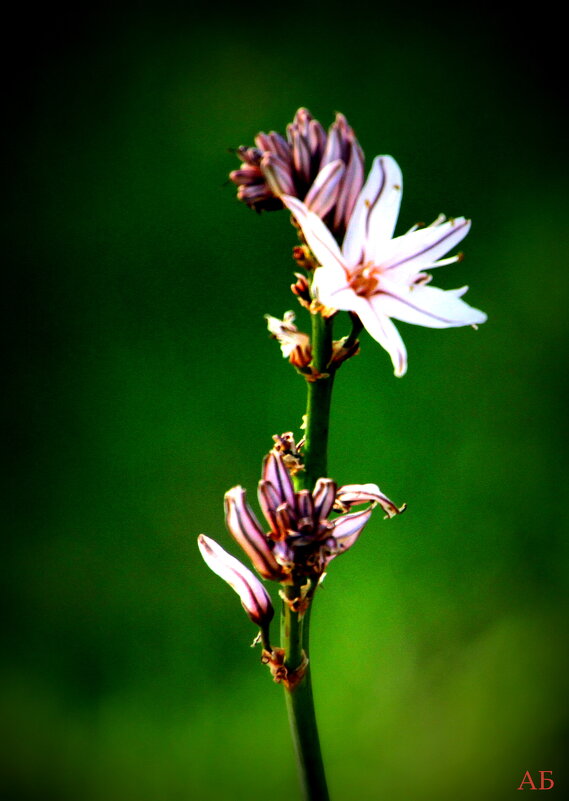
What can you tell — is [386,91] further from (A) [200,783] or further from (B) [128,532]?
(A) [200,783]

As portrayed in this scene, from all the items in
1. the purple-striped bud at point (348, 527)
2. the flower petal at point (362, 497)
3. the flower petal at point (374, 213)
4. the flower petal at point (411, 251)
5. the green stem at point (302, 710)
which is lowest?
the green stem at point (302, 710)

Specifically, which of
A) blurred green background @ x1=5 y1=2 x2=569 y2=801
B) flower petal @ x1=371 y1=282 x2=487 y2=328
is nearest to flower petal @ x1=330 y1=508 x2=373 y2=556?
flower petal @ x1=371 y1=282 x2=487 y2=328

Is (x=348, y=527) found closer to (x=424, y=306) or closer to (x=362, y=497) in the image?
(x=362, y=497)

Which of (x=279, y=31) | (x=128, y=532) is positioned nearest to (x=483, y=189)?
(x=279, y=31)

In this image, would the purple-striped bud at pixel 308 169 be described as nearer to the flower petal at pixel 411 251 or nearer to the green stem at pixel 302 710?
the flower petal at pixel 411 251

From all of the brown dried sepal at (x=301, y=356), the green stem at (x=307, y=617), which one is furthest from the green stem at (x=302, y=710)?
the brown dried sepal at (x=301, y=356)

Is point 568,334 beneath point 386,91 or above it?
beneath
